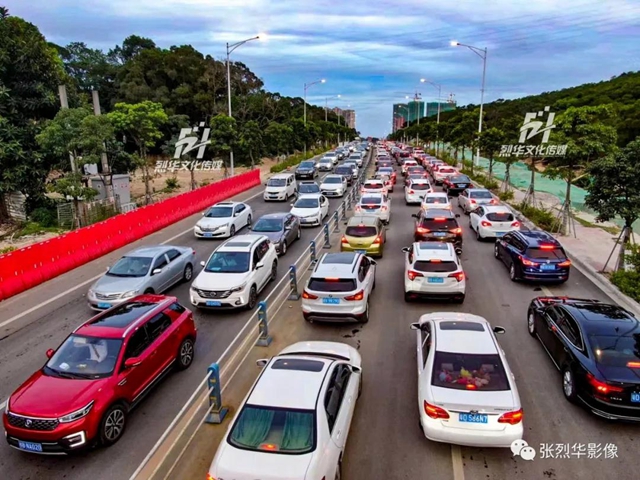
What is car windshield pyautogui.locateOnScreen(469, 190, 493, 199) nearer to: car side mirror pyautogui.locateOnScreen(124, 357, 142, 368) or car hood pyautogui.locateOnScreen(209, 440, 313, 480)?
car side mirror pyautogui.locateOnScreen(124, 357, 142, 368)

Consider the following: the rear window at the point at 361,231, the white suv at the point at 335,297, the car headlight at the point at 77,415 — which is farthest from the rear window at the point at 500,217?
the car headlight at the point at 77,415

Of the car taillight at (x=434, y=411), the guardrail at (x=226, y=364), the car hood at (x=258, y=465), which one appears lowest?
the guardrail at (x=226, y=364)

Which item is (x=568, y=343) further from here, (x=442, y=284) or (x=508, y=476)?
(x=442, y=284)

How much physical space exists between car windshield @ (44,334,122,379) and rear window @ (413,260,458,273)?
737 cm

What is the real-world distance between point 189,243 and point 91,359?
1281 centimetres

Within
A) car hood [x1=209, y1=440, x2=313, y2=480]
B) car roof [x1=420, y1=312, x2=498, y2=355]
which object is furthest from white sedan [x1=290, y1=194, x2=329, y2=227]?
car hood [x1=209, y1=440, x2=313, y2=480]

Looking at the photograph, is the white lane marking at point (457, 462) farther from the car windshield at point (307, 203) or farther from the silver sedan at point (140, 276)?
the car windshield at point (307, 203)

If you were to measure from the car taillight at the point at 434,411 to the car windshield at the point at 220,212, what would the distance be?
16.1m

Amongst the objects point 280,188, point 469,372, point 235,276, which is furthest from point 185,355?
point 280,188

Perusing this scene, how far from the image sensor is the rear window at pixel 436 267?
1221 cm

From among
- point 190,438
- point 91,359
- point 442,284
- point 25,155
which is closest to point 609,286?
point 442,284

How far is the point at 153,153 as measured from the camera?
60.1 meters

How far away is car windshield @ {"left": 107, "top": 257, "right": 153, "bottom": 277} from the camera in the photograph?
511 inches

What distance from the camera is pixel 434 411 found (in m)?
6.77
